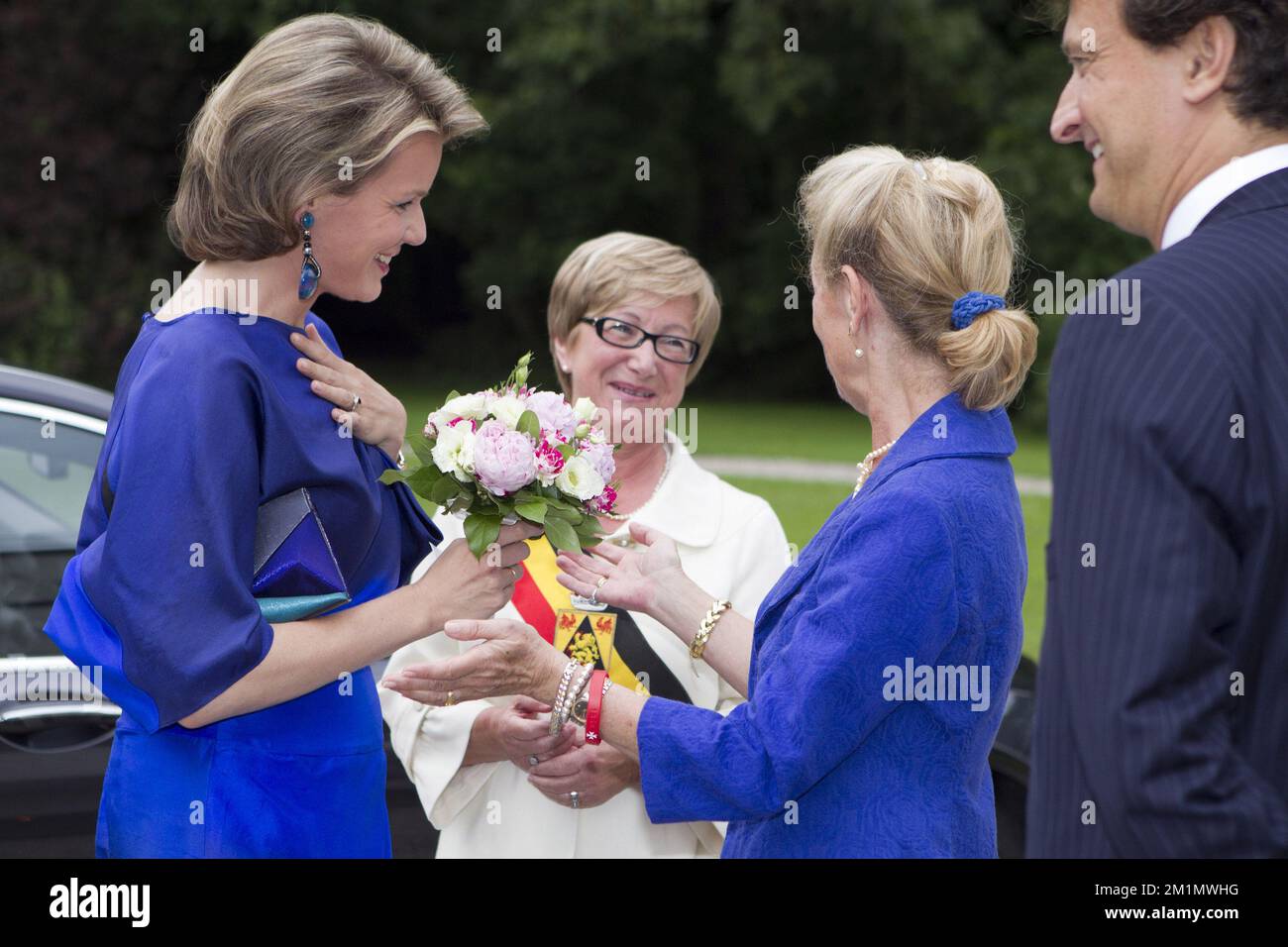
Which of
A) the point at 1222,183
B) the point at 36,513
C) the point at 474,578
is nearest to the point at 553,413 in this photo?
the point at 474,578

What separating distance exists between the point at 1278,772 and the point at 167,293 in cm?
214

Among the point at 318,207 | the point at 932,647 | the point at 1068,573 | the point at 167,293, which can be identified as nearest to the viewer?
the point at 1068,573

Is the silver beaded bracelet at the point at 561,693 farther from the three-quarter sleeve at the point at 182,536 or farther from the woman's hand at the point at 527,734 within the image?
the three-quarter sleeve at the point at 182,536

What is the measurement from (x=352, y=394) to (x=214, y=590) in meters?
0.47

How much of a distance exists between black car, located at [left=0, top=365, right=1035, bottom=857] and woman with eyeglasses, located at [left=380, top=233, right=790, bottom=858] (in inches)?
28.3

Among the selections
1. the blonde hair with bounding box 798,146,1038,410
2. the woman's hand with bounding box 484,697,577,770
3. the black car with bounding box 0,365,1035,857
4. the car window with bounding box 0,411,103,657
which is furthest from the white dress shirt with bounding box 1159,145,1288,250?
the car window with bounding box 0,411,103,657

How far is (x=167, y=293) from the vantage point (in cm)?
277

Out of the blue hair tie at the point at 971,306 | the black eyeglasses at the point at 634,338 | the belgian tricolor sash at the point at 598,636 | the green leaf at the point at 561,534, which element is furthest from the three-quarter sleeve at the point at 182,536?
the black eyeglasses at the point at 634,338

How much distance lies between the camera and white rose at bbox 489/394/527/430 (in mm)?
2697

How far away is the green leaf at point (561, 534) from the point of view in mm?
2676

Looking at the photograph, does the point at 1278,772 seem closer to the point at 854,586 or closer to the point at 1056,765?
the point at 1056,765

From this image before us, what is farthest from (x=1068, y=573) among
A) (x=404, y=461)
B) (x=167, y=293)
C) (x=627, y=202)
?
(x=627, y=202)

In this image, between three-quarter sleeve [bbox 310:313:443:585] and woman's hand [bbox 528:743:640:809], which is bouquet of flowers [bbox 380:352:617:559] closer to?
three-quarter sleeve [bbox 310:313:443:585]

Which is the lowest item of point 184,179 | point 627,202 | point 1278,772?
point 1278,772
